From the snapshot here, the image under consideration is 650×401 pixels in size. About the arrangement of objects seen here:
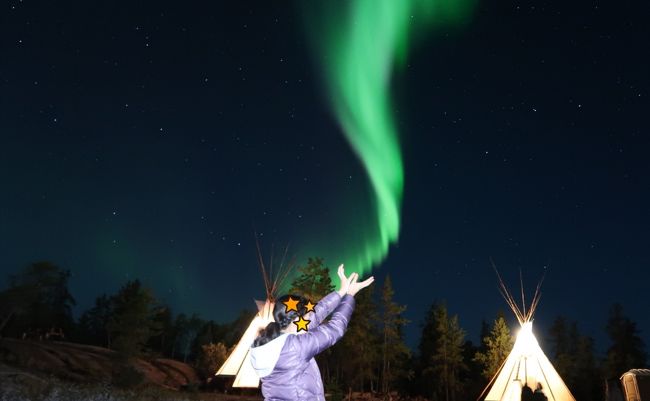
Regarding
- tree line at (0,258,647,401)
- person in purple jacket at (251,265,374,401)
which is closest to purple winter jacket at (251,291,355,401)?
person in purple jacket at (251,265,374,401)

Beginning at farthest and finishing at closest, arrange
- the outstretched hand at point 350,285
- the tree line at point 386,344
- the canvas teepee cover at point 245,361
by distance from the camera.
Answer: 1. the tree line at point 386,344
2. the canvas teepee cover at point 245,361
3. the outstretched hand at point 350,285

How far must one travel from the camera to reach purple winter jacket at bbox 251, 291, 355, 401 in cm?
315

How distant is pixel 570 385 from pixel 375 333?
52.8 feet

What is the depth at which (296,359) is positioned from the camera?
3.20 m

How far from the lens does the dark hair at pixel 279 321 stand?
3.22 m

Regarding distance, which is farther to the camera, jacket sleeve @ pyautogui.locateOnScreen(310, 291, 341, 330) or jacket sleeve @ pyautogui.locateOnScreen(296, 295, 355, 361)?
jacket sleeve @ pyautogui.locateOnScreen(310, 291, 341, 330)

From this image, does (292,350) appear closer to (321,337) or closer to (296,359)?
(296,359)

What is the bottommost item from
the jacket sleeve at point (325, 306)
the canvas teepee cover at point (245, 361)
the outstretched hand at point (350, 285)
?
the jacket sleeve at point (325, 306)

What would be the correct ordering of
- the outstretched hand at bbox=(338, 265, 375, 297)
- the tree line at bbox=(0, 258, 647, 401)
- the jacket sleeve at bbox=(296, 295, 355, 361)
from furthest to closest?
the tree line at bbox=(0, 258, 647, 401)
the outstretched hand at bbox=(338, 265, 375, 297)
the jacket sleeve at bbox=(296, 295, 355, 361)

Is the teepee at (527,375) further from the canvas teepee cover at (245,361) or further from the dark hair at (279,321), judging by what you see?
→ the dark hair at (279,321)

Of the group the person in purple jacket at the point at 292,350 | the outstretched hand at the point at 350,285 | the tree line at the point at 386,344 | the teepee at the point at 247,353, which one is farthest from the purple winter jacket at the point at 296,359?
the tree line at the point at 386,344

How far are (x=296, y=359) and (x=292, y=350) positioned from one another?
0.25 ft

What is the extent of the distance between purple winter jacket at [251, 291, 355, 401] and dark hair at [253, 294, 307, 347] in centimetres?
5

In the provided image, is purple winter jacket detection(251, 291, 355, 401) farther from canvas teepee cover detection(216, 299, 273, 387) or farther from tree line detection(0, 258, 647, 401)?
tree line detection(0, 258, 647, 401)
